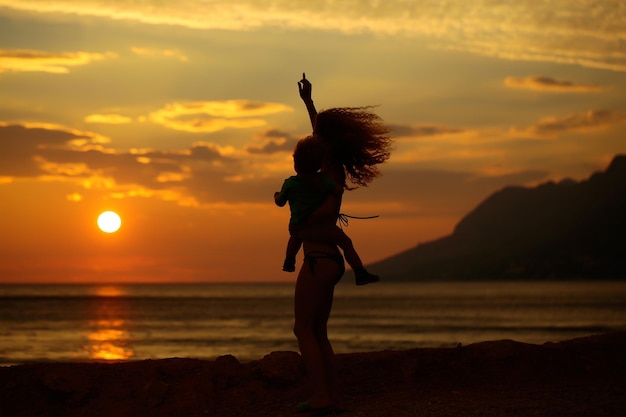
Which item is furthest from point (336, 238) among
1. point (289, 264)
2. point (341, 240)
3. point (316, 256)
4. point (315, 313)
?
point (315, 313)

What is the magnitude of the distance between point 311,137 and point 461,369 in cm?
359

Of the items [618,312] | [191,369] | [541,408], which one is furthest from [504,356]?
[618,312]

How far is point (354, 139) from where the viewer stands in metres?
8.95

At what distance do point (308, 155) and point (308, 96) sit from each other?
34.3 inches

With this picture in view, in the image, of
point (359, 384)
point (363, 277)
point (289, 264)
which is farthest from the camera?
point (359, 384)

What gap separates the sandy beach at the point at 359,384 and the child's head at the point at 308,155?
2.37 meters

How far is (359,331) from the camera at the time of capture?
166 ft

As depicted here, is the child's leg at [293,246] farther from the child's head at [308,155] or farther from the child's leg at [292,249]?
the child's head at [308,155]

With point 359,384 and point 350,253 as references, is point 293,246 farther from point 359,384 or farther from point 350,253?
point 359,384

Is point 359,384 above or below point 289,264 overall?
below

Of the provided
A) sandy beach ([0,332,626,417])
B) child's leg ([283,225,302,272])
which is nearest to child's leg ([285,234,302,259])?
child's leg ([283,225,302,272])

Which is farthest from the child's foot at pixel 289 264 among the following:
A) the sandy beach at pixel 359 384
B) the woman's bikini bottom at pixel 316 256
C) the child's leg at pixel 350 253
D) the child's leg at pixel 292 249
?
the sandy beach at pixel 359 384

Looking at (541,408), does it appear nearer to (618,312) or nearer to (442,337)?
(442,337)

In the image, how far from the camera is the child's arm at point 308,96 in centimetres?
915
